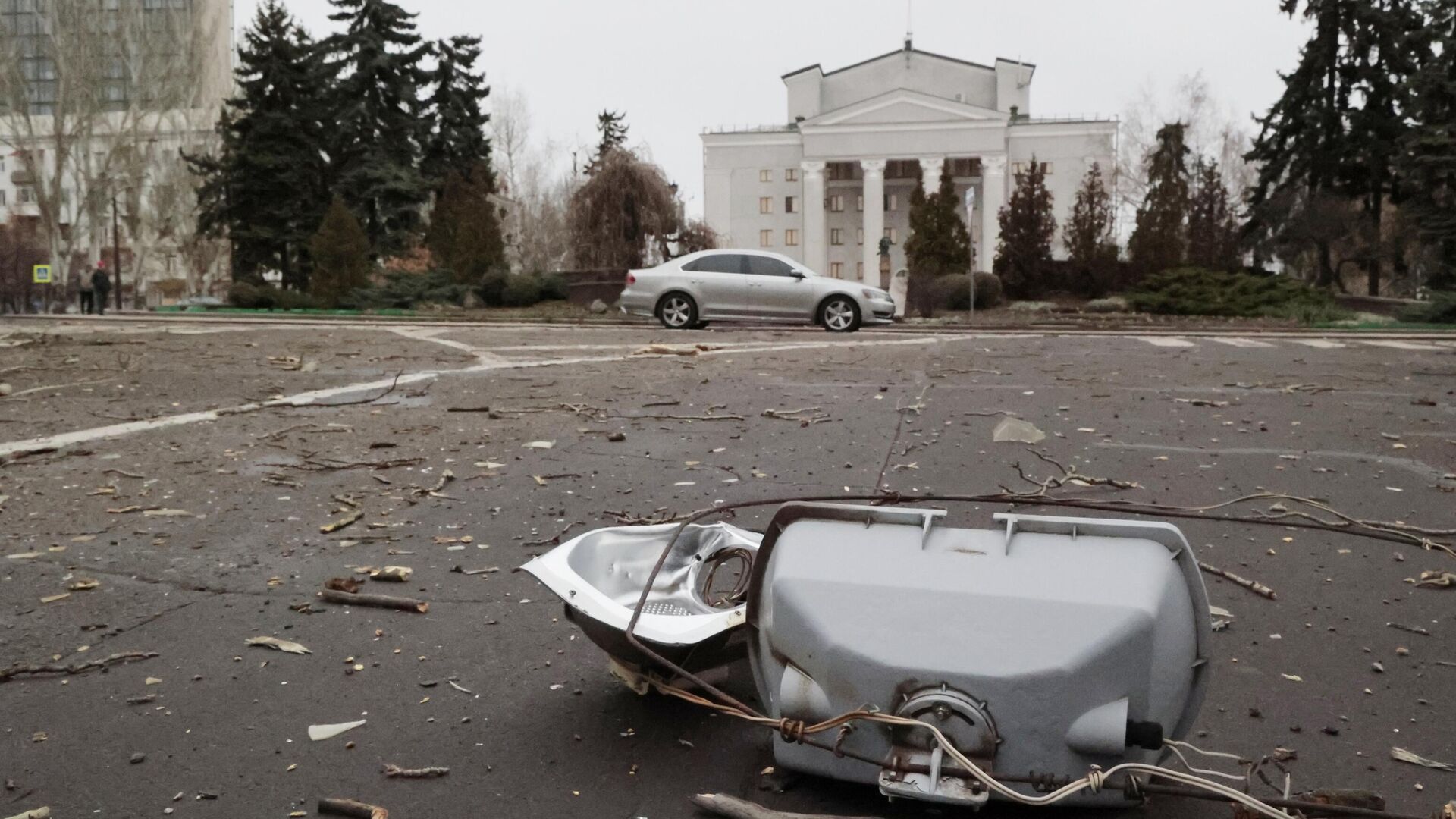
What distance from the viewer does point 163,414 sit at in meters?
7.44

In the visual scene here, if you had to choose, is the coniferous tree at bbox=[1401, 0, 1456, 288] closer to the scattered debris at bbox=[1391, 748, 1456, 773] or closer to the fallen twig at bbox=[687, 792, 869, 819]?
the scattered debris at bbox=[1391, 748, 1456, 773]

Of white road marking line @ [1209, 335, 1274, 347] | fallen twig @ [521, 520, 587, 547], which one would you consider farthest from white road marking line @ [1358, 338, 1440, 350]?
fallen twig @ [521, 520, 587, 547]

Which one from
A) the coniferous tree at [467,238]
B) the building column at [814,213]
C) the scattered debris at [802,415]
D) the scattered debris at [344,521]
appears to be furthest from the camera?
the building column at [814,213]

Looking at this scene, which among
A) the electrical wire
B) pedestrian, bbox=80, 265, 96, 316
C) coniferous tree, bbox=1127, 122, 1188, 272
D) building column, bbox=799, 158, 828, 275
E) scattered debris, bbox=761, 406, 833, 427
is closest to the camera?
the electrical wire

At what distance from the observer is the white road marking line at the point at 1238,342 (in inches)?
555

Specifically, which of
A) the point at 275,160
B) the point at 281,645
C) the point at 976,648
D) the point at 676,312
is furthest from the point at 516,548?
the point at 275,160

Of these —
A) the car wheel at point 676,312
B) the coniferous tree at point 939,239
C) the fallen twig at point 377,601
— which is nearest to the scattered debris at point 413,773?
the fallen twig at point 377,601

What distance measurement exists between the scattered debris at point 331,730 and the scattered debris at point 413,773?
250mm

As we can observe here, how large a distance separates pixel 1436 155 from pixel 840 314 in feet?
73.2

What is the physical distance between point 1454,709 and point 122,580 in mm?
3991

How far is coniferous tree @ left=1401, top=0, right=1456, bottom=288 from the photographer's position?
103 ft

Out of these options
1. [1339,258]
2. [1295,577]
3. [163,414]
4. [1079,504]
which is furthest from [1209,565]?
[1339,258]

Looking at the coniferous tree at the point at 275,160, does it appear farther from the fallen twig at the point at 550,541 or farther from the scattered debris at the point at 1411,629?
the scattered debris at the point at 1411,629

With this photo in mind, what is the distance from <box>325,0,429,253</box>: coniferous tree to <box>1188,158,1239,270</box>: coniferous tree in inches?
1148
